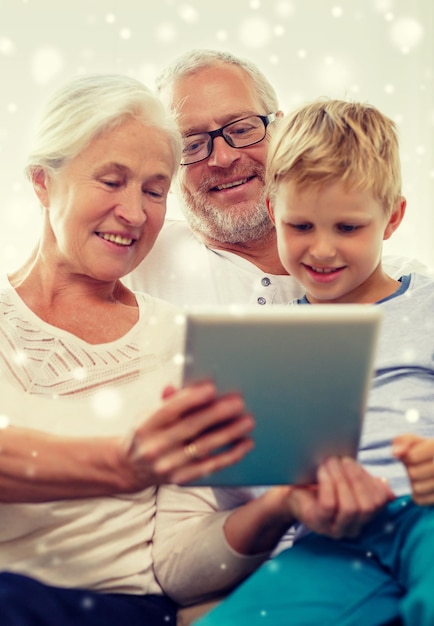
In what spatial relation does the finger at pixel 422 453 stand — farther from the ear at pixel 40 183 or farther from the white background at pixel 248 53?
the white background at pixel 248 53

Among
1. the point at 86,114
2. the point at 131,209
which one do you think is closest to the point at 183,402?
the point at 131,209

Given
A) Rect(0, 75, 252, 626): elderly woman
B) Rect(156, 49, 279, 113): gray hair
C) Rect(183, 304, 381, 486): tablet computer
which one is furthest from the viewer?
Rect(156, 49, 279, 113): gray hair

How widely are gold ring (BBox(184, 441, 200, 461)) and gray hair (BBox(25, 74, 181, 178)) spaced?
0.73m

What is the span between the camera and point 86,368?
1.45 m

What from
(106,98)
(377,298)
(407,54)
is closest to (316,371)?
(377,298)

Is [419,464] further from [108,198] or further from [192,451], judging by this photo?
[108,198]

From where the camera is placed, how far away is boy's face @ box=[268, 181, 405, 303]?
1.49m

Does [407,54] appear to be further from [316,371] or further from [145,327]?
[316,371]

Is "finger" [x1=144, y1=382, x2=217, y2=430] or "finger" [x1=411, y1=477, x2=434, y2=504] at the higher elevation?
"finger" [x1=144, y1=382, x2=217, y2=430]

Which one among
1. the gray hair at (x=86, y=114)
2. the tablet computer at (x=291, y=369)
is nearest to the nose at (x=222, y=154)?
the gray hair at (x=86, y=114)

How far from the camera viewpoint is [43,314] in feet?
4.99

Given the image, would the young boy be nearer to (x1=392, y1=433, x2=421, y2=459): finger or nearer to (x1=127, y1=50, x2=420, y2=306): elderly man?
(x1=392, y1=433, x2=421, y2=459): finger

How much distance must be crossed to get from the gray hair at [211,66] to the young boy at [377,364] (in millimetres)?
→ 564

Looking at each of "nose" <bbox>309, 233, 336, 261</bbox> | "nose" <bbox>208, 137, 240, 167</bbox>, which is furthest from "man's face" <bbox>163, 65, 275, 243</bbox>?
"nose" <bbox>309, 233, 336, 261</bbox>
